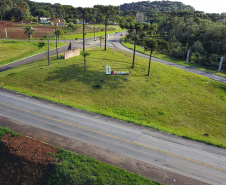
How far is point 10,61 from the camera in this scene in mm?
52625

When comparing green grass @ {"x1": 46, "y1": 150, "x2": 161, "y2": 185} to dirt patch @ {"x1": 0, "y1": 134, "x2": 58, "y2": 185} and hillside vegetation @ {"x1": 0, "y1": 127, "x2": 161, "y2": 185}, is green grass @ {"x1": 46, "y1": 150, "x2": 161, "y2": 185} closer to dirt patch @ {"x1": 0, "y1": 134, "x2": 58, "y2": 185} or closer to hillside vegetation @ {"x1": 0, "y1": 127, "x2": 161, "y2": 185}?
hillside vegetation @ {"x1": 0, "y1": 127, "x2": 161, "y2": 185}

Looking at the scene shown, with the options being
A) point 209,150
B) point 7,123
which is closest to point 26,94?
point 7,123

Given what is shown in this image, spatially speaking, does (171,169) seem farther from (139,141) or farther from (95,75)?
(95,75)

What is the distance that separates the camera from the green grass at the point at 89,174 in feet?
46.5

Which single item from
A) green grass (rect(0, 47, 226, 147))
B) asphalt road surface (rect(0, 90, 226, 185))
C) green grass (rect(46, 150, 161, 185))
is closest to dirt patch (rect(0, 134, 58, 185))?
green grass (rect(46, 150, 161, 185))

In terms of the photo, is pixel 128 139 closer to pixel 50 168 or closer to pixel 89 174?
pixel 89 174

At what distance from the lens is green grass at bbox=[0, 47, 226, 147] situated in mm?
24931

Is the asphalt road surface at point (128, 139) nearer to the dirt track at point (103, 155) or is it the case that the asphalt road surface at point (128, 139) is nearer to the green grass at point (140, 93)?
the dirt track at point (103, 155)

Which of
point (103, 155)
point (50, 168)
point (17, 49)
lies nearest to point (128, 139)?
point (103, 155)

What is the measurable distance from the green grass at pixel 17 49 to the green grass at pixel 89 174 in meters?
46.4

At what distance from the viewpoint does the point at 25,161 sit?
53.2 feet

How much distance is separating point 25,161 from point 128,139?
10.1 m

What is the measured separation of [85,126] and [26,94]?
1412cm

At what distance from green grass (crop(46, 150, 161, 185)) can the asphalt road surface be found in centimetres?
244
